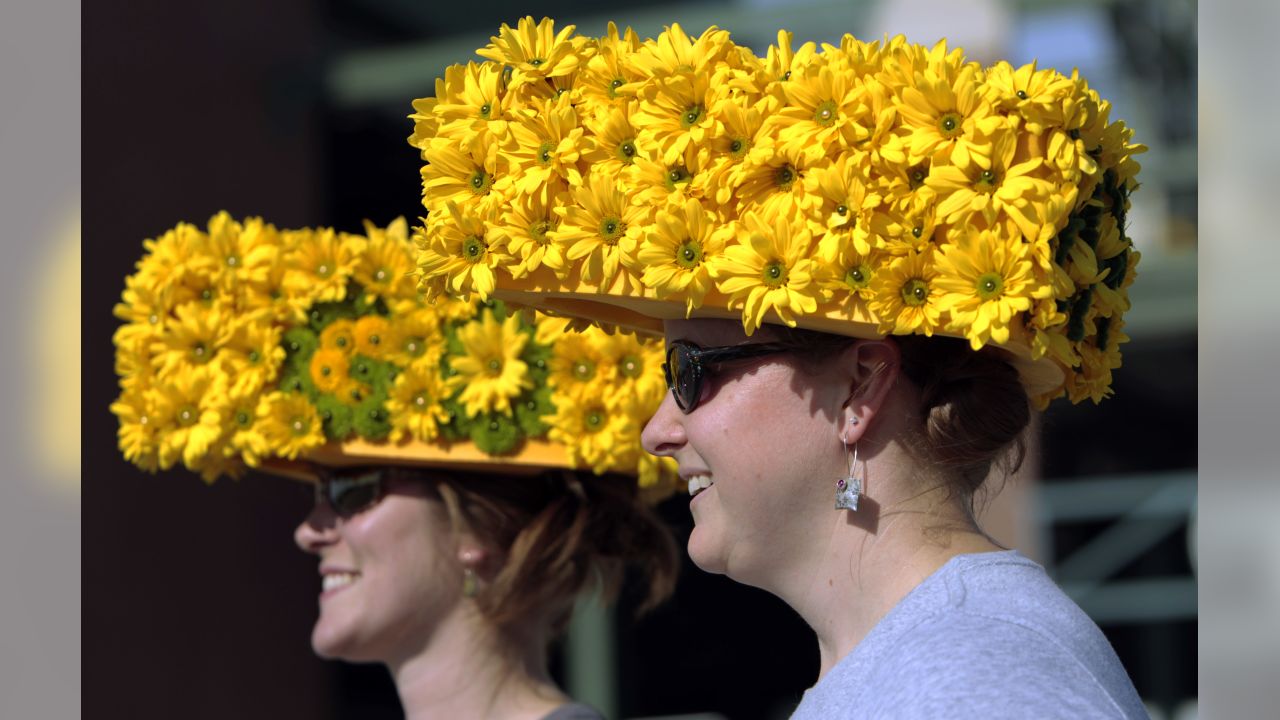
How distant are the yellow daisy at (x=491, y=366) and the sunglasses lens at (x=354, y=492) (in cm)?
34

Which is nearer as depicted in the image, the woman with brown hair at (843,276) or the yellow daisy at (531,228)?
the woman with brown hair at (843,276)

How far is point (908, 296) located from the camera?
7.29 feet

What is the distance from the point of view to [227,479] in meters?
8.34

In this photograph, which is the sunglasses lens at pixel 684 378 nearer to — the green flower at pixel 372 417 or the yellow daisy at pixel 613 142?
the yellow daisy at pixel 613 142

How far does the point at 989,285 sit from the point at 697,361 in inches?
18.1

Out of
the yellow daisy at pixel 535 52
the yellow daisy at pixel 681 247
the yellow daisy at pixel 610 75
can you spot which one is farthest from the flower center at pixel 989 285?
the yellow daisy at pixel 535 52

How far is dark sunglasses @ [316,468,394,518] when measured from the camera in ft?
12.7

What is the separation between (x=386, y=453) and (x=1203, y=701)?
6.13ft

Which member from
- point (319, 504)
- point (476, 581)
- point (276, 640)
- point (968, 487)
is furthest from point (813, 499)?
point (276, 640)

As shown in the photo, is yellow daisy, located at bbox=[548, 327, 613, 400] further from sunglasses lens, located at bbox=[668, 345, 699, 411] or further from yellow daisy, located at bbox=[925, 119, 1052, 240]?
yellow daisy, located at bbox=[925, 119, 1052, 240]

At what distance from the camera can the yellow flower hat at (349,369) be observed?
146 inches

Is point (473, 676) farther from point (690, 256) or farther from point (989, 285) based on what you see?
point (989, 285)

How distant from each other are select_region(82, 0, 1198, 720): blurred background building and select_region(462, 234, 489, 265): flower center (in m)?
4.65

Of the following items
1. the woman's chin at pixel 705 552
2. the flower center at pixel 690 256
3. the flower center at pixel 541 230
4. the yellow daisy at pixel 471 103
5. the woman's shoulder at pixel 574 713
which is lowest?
the woman's shoulder at pixel 574 713
